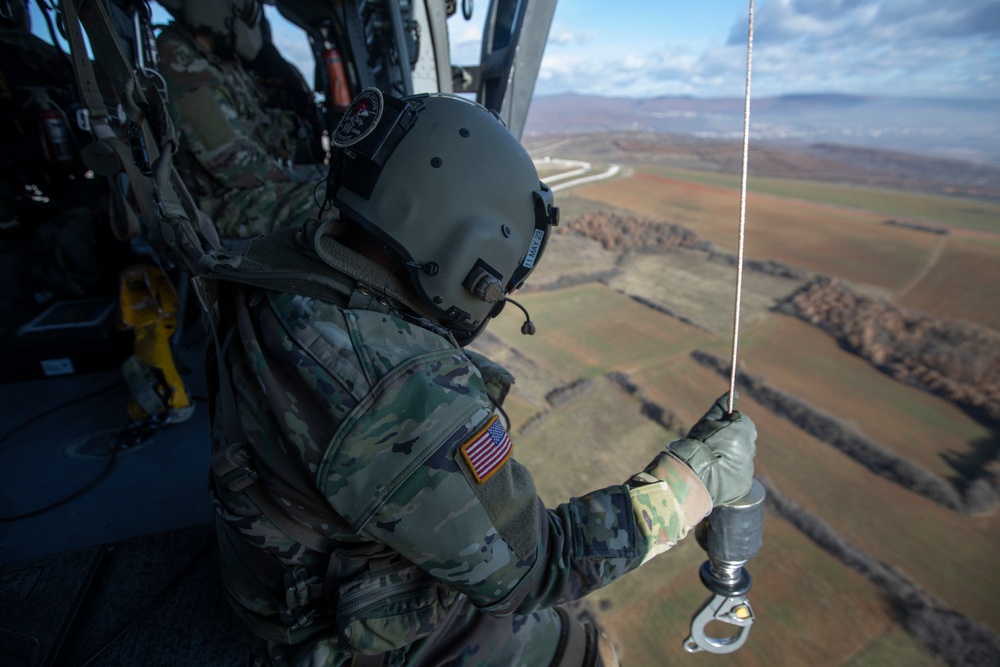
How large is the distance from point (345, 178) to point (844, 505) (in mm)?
8411

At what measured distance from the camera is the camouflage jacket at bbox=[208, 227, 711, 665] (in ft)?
3.55

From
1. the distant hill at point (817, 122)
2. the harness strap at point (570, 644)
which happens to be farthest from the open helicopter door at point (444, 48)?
the distant hill at point (817, 122)

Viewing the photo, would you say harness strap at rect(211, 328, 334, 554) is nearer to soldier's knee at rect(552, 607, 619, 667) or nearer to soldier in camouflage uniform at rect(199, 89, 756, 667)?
soldier in camouflage uniform at rect(199, 89, 756, 667)

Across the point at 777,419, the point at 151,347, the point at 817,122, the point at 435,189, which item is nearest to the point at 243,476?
the point at 435,189

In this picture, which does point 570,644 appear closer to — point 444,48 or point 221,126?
point 444,48

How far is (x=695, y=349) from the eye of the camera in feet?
37.1

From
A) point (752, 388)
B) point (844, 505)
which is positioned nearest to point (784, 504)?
point (844, 505)

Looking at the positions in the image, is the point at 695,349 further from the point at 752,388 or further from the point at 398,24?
the point at 398,24

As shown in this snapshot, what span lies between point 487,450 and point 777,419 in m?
9.66

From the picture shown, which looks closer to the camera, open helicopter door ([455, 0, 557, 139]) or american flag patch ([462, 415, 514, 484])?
american flag patch ([462, 415, 514, 484])

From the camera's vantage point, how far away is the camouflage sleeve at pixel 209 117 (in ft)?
11.5

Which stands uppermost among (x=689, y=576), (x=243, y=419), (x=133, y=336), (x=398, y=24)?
(x=398, y=24)

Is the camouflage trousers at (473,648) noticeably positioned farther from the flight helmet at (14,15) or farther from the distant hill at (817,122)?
the distant hill at (817,122)

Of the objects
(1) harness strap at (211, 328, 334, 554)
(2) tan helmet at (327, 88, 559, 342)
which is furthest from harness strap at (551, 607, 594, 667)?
(2) tan helmet at (327, 88, 559, 342)
